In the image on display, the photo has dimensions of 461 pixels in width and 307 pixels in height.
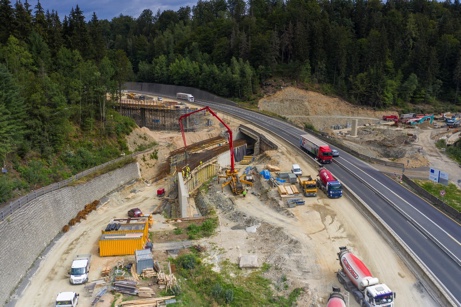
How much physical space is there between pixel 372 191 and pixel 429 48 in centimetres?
8215

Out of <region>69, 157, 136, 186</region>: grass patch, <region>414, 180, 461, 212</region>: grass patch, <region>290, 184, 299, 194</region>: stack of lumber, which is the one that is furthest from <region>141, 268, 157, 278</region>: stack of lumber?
<region>414, 180, 461, 212</region>: grass patch

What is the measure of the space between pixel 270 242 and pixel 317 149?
2350 centimetres

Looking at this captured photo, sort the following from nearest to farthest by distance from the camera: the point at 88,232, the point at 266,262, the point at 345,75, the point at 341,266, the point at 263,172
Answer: the point at 341,266
the point at 266,262
the point at 88,232
the point at 263,172
the point at 345,75

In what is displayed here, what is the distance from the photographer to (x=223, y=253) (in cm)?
3528

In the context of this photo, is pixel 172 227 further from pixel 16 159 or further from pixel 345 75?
pixel 345 75

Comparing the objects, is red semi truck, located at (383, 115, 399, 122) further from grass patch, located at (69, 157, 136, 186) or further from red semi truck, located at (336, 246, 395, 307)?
red semi truck, located at (336, 246, 395, 307)

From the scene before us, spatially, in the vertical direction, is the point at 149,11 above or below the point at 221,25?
above

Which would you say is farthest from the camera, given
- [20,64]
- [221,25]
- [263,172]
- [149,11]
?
[149,11]

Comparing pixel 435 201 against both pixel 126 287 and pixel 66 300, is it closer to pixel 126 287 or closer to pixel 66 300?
pixel 126 287

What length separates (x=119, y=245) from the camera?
3475 centimetres

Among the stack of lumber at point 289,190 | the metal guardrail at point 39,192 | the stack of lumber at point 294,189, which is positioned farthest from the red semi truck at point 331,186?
the metal guardrail at point 39,192

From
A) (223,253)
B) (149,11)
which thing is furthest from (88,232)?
(149,11)

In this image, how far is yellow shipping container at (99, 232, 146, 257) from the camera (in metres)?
34.6

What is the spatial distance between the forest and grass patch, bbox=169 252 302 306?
17.3m
